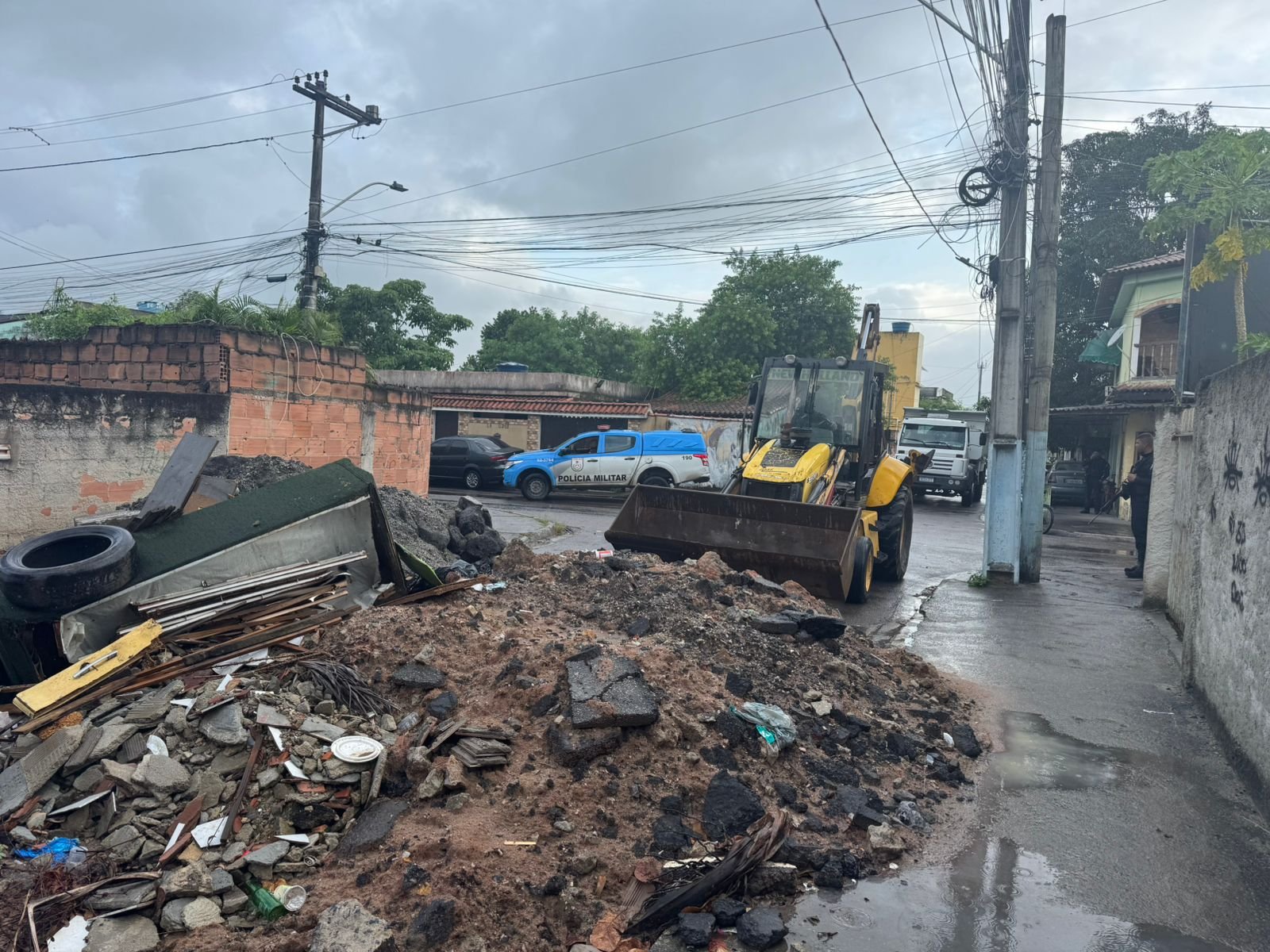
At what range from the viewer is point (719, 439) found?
2614 centimetres

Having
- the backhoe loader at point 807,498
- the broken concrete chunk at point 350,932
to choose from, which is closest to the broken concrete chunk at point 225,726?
the broken concrete chunk at point 350,932

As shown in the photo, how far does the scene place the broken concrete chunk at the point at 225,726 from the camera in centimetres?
447

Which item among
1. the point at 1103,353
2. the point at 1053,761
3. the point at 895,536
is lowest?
the point at 1053,761

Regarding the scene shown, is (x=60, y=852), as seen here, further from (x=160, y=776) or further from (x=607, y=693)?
(x=607, y=693)

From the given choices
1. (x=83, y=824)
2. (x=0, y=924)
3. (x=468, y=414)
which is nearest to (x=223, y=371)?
(x=83, y=824)

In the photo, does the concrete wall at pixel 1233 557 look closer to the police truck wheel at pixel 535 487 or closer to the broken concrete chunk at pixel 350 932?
the broken concrete chunk at pixel 350 932

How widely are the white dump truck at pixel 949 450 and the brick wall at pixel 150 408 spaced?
699 inches

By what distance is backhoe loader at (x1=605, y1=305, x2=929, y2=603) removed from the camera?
9.58 meters

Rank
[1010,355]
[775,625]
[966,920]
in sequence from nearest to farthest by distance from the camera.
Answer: [966,920]
[775,625]
[1010,355]

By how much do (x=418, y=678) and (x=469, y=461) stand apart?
762 inches

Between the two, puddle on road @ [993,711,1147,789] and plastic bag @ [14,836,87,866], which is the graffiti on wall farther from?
plastic bag @ [14,836,87,866]

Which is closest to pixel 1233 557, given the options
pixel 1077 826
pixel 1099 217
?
pixel 1077 826

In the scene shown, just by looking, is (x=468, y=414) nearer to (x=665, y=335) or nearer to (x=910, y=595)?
(x=665, y=335)

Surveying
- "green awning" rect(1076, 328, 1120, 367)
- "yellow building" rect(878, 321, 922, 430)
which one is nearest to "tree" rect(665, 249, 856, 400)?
"green awning" rect(1076, 328, 1120, 367)
